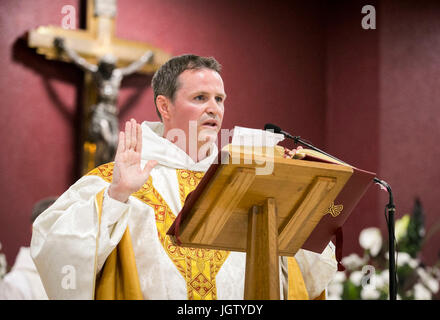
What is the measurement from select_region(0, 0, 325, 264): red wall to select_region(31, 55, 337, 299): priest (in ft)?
7.55

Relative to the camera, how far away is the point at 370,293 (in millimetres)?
4543

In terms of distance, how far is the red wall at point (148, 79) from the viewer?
5180 mm

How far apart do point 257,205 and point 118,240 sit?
611mm

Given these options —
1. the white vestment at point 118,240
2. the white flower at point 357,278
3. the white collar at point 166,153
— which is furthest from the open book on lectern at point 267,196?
the white flower at point 357,278

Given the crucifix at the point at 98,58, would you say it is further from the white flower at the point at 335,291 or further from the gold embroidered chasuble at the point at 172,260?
the gold embroidered chasuble at the point at 172,260

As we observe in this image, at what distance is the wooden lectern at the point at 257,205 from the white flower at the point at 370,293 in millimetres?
2384

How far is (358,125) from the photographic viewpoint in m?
6.33

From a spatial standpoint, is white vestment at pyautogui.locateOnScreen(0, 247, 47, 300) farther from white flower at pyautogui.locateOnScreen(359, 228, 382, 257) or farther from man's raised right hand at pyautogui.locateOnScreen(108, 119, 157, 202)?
white flower at pyautogui.locateOnScreen(359, 228, 382, 257)

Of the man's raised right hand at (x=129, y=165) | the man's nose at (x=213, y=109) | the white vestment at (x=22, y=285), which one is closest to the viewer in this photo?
the man's raised right hand at (x=129, y=165)

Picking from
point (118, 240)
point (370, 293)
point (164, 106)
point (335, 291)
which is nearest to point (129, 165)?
point (118, 240)

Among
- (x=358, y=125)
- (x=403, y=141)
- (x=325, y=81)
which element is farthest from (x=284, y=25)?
(x=403, y=141)

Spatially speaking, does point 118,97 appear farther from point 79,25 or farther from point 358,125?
point 358,125

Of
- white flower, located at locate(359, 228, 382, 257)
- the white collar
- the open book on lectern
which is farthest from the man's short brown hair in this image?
white flower, located at locate(359, 228, 382, 257)
